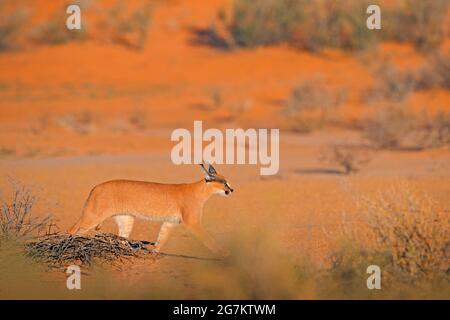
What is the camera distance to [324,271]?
7055 mm

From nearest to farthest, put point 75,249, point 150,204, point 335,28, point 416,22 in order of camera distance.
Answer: point 75,249
point 150,204
point 335,28
point 416,22

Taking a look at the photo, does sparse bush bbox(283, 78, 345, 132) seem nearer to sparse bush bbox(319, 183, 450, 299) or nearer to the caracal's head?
the caracal's head

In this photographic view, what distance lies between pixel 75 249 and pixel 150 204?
37.0 inches

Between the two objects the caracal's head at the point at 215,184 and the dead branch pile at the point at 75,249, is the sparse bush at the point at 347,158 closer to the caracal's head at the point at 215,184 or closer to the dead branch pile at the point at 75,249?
the caracal's head at the point at 215,184

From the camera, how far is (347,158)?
15.2 meters

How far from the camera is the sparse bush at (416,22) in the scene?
30.9 metres

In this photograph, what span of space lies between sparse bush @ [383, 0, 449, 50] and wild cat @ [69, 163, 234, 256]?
77.8 ft

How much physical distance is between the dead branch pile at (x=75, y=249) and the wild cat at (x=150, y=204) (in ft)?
0.92

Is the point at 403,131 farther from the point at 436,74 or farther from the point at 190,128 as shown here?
the point at 436,74

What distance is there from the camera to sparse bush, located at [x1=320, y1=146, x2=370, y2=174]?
1515cm

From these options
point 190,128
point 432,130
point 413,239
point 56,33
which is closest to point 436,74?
point 432,130

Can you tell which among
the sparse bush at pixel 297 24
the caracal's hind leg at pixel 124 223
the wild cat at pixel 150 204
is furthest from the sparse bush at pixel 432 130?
the caracal's hind leg at pixel 124 223

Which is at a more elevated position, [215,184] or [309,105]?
[309,105]

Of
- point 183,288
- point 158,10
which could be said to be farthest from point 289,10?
point 183,288
